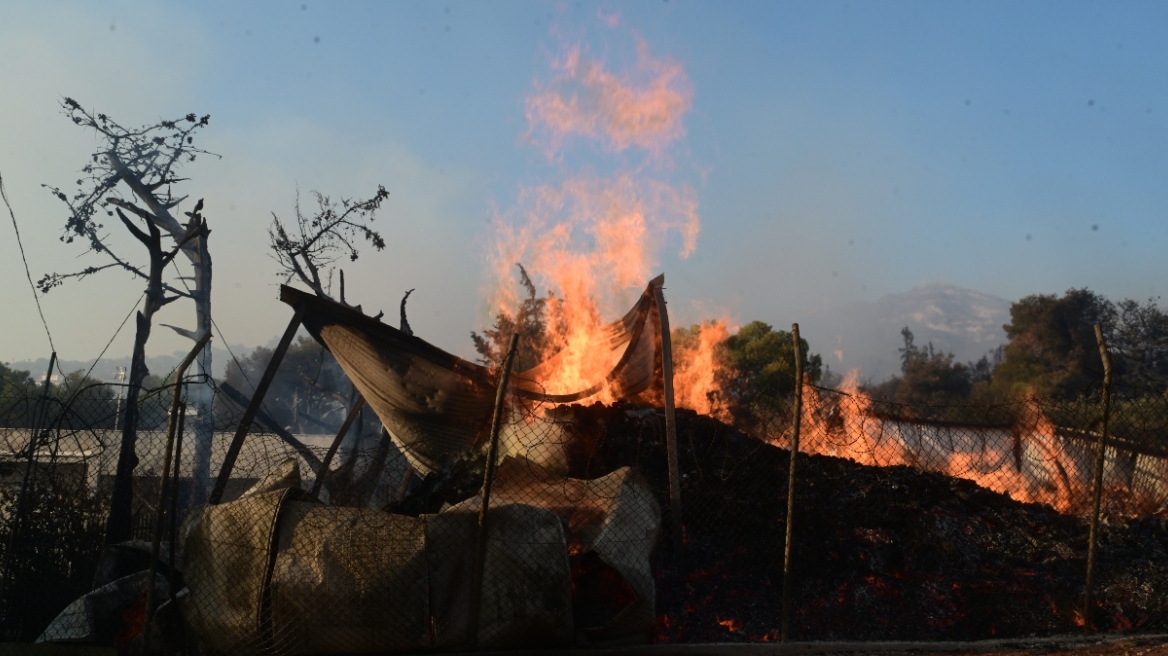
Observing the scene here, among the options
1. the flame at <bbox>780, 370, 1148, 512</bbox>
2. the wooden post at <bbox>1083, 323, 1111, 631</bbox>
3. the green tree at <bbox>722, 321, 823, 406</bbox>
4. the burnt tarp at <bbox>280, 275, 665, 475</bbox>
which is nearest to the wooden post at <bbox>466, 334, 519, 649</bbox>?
the burnt tarp at <bbox>280, 275, 665, 475</bbox>

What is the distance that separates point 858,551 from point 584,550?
3095 mm

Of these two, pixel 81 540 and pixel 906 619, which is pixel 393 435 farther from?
pixel 906 619

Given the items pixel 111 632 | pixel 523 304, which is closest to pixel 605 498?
pixel 111 632

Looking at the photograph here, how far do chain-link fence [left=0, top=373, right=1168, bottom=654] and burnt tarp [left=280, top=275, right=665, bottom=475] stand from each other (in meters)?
0.30

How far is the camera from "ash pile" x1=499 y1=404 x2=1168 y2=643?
6922 millimetres

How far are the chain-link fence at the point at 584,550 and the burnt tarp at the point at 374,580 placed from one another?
0.01 meters

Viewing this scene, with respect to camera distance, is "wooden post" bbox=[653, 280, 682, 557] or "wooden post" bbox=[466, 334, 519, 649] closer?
"wooden post" bbox=[466, 334, 519, 649]

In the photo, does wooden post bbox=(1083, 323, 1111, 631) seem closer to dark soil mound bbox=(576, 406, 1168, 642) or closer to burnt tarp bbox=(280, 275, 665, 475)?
dark soil mound bbox=(576, 406, 1168, 642)

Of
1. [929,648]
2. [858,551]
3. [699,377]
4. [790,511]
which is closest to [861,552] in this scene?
[858,551]

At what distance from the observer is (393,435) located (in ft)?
32.7

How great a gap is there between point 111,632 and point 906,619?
6.61m

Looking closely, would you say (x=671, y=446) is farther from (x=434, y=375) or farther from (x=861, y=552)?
(x=434, y=375)

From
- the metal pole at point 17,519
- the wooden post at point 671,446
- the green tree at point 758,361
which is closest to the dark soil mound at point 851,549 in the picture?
the wooden post at point 671,446

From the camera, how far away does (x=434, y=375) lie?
921cm
